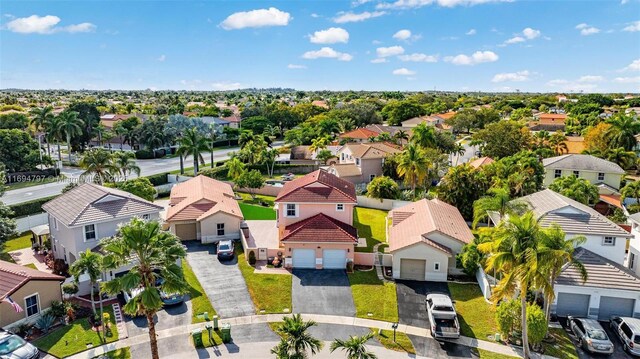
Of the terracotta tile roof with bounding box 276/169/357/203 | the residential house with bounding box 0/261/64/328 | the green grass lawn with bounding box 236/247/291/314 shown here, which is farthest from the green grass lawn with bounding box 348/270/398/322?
the residential house with bounding box 0/261/64/328

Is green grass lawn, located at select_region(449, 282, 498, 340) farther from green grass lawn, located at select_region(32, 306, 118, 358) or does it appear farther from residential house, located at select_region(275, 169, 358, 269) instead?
green grass lawn, located at select_region(32, 306, 118, 358)

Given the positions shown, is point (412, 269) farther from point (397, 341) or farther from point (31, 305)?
point (31, 305)

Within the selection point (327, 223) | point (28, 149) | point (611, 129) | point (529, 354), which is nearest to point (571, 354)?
point (529, 354)

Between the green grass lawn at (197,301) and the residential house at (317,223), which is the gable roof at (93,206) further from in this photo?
the residential house at (317,223)

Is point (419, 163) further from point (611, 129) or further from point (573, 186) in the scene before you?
point (611, 129)

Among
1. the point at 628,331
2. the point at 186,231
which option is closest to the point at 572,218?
the point at 628,331

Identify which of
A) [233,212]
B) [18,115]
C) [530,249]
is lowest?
[233,212]
